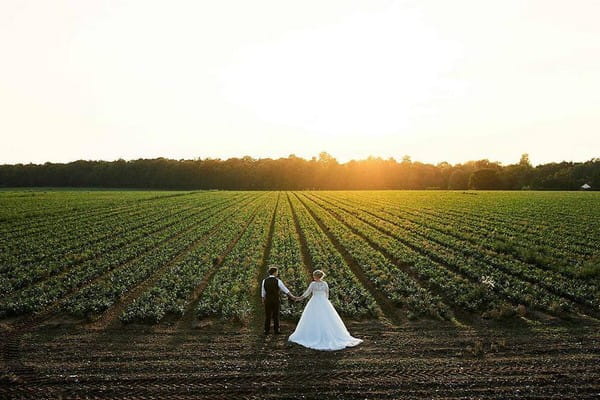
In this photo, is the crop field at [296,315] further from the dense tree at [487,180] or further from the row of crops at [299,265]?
the dense tree at [487,180]

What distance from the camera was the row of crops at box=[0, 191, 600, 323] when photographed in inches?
659

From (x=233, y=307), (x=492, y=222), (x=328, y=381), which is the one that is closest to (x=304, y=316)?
(x=328, y=381)

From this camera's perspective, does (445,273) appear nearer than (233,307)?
No

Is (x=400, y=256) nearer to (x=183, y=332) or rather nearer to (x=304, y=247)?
(x=304, y=247)

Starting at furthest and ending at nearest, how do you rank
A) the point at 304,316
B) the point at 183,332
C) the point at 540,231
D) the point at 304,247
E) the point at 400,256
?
the point at 540,231
the point at 304,247
the point at 400,256
the point at 183,332
the point at 304,316

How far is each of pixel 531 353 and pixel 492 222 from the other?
32.1 meters

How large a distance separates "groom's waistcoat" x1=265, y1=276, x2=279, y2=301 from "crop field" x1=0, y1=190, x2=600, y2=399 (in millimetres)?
1264

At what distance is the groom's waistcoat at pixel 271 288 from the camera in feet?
43.9

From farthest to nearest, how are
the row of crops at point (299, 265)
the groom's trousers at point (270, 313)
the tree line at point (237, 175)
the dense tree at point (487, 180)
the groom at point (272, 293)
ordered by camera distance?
the tree line at point (237, 175) < the dense tree at point (487, 180) < the row of crops at point (299, 265) < the groom's trousers at point (270, 313) < the groom at point (272, 293)

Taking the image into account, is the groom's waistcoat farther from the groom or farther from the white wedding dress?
the white wedding dress

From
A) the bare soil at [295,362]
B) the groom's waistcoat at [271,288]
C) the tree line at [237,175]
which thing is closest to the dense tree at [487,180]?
the tree line at [237,175]

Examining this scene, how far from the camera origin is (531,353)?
1223cm

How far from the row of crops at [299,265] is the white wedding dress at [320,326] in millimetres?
2881

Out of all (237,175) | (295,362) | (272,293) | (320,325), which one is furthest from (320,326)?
(237,175)
